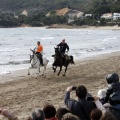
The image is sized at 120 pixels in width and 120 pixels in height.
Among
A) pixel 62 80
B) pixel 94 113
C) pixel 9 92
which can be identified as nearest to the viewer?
pixel 94 113

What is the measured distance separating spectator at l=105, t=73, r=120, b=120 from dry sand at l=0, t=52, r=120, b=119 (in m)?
3.54

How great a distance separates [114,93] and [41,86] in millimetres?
8402

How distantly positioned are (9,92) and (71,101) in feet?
24.7

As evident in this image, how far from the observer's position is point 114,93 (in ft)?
21.3

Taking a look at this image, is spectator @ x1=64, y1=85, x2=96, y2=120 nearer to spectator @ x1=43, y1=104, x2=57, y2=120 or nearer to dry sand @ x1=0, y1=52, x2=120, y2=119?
spectator @ x1=43, y1=104, x2=57, y2=120

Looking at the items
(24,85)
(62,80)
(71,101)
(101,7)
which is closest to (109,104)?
(71,101)

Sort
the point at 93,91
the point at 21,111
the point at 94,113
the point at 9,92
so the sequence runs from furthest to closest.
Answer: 1. the point at 9,92
2. the point at 93,91
3. the point at 21,111
4. the point at 94,113

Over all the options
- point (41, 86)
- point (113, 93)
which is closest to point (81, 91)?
point (113, 93)

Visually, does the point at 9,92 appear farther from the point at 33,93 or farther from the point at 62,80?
the point at 62,80

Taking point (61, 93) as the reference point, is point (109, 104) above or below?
above

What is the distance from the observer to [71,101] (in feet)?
20.6

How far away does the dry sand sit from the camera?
11.1 metres

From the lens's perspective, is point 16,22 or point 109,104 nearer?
point 109,104

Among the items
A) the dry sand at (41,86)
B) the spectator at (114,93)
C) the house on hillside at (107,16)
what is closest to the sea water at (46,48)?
the dry sand at (41,86)
